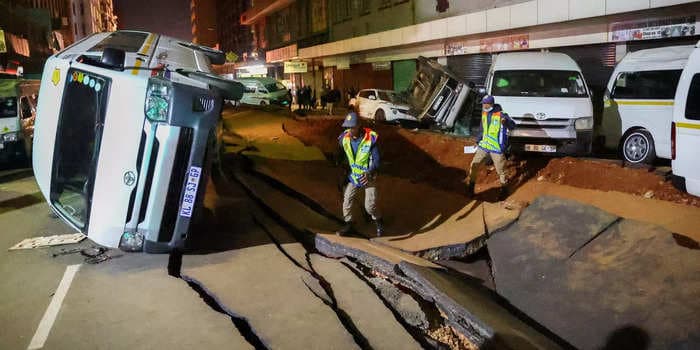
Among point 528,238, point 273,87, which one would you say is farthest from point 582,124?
point 273,87

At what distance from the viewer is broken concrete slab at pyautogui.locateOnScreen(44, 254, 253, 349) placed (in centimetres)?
399

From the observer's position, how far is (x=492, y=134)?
28.5ft

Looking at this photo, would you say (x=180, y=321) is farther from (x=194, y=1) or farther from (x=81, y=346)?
(x=194, y=1)

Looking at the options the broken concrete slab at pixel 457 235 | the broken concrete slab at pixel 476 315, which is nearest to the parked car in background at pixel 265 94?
the broken concrete slab at pixel 457 235

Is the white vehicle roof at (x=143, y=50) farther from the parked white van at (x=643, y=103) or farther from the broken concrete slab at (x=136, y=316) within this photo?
the parked white van at (x=643, y=103)

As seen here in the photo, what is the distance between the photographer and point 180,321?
433cm

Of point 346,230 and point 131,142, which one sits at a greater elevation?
point 131,142

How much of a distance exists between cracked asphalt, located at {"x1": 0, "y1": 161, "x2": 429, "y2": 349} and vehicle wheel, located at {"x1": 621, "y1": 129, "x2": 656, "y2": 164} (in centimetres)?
747

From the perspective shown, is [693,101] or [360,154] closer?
[360,154]

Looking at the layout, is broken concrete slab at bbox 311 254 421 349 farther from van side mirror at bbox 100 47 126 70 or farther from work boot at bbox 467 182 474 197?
work boot at bbox 467 182 474 197

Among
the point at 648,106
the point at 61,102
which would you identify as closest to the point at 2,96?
the point at 61,102

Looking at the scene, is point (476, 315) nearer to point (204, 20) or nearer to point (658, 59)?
point (658, 59)

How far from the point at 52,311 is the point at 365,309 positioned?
2.81 m

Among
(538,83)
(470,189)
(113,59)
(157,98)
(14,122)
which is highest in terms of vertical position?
(538,83)
